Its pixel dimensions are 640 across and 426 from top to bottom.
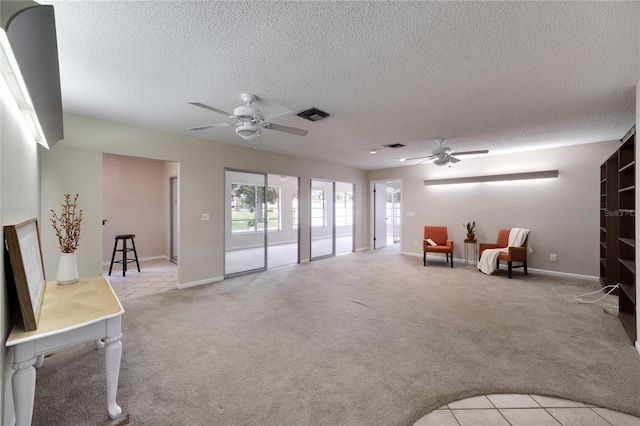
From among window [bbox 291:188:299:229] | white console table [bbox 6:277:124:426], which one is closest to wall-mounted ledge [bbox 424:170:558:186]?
window [bbox 291:188:299:229]

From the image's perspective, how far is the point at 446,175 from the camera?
6.87 meters

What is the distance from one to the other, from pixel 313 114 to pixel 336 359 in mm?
2749

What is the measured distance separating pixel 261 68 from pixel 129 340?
2.92 metres

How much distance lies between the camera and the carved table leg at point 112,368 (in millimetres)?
1732

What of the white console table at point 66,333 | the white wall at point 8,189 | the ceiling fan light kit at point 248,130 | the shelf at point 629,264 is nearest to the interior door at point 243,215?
the ceiling fan light kit at point 248,130

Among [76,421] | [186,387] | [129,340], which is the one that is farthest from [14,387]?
[129,340]

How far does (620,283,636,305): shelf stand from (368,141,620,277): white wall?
223 cm

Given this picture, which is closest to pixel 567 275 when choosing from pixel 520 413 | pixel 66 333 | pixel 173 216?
pixel 520 413

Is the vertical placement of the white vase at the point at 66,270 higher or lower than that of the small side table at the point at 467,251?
higher

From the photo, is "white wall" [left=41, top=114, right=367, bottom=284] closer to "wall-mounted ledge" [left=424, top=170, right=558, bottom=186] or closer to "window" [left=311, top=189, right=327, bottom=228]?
"wall-mounted ledge" [left=424, top=170, right=558, bottom=186]

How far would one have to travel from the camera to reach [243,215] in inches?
312

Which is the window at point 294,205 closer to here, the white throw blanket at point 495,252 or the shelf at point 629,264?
the white throw blanket at point 495,252

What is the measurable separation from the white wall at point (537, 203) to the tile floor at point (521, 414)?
14.9ft

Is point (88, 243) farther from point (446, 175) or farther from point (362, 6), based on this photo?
point (446, 175)
